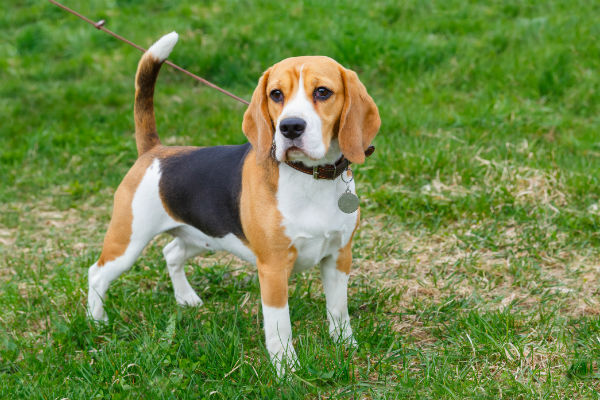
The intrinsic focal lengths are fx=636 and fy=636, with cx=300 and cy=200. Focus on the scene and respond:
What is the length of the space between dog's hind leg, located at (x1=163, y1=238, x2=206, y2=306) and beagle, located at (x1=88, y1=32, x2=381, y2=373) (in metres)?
0.18

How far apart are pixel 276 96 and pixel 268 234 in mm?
695

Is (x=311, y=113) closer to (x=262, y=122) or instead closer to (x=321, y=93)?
(x=321, y=93)

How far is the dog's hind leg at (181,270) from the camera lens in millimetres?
4207

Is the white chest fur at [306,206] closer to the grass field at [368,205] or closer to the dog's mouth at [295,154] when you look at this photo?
the dog's mouth at [295,154]

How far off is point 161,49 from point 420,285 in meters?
2.26

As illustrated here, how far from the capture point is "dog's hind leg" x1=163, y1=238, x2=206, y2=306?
4.21 metres

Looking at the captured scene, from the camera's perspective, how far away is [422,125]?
659 centimetres

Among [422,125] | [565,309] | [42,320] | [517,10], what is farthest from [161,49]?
[517,10]

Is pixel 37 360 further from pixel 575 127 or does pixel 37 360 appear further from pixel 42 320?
pixel 575 127

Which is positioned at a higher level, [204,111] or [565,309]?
[565,309]

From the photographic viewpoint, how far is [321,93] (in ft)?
9.91

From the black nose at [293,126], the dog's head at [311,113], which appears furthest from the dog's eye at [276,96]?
the black nose at [293,126]

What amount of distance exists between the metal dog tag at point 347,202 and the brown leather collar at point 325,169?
11 centimetres

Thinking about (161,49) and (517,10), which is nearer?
(161,49)
